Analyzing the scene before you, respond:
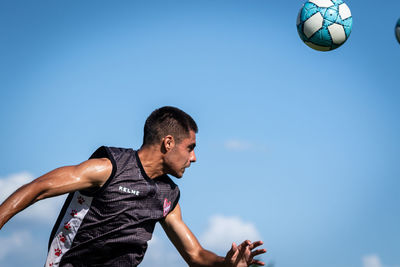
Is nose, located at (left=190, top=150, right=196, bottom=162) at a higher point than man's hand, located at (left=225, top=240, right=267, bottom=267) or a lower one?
higher

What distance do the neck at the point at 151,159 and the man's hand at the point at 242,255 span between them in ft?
4.15

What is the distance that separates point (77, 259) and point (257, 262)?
2.03 metres

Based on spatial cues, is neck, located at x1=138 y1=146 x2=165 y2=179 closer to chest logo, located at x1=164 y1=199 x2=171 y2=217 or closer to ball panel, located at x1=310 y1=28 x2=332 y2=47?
chest logo, located at x1=164 y1=199 x2=171 y2=217

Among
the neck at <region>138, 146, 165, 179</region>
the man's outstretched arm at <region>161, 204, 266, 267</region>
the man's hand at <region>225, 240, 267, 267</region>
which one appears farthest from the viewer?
the man's outstretched arm at <region>161, 204, 266, 267</region>

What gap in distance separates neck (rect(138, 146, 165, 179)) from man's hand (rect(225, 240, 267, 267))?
1.26 metres

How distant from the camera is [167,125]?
262 inches

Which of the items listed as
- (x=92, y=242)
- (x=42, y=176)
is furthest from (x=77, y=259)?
(x=42, y=176)

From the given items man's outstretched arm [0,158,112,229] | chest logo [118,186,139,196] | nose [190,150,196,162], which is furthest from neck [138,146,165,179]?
man's outstretched arm [0,158,112,229]

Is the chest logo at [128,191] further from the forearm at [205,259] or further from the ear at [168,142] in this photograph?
the forearm at [205,259]

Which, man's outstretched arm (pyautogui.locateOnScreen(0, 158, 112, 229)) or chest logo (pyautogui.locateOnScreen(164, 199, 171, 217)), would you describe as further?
Answer: chest logo (pyautogui.locateOnScreen(164, 199, 171, 217))

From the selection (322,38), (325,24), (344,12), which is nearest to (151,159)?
(322,38)

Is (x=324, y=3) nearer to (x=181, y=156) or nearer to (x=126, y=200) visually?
(x=181, y=156)

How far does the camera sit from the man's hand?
630 centimetres

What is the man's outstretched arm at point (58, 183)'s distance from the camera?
5180 millimetres
